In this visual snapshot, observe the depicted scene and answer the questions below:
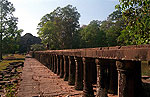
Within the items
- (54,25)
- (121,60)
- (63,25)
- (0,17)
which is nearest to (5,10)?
(0,17)

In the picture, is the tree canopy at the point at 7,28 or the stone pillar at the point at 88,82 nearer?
the stone pillar at the point at 88,82

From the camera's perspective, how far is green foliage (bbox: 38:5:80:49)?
37175 millimetres

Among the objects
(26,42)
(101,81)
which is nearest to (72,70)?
(101,81)

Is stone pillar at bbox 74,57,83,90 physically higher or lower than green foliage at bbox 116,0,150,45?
lower

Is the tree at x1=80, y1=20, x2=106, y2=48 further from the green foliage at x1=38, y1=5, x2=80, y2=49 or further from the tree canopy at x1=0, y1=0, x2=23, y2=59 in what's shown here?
the tree canopy at x1=0, y1=0, x2=23, y2=59

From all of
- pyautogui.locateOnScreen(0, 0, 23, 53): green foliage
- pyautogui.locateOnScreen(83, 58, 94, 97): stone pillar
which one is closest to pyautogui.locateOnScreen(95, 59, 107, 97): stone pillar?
pyautogui.locateOnScreen(83, 58, 94, 97): stone pillar

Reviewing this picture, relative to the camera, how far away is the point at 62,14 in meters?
42.4

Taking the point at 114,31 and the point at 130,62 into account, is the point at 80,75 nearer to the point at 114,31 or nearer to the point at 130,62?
the point at 130,62

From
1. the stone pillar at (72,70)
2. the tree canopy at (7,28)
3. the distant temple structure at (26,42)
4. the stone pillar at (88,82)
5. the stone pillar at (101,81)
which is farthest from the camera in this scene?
the distant temple structure at (26,42)

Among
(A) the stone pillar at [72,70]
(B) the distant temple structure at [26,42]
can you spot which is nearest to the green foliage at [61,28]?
(B) the distant temple structure at [26,42]

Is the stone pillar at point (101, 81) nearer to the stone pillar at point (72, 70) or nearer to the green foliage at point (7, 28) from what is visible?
the stone pillar at point (72, 70)

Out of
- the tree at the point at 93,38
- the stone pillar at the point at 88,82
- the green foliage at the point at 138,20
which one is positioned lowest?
the stone pillar at the point at 88,82

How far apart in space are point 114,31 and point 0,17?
2728 cm

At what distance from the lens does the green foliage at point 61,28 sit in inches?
1464
